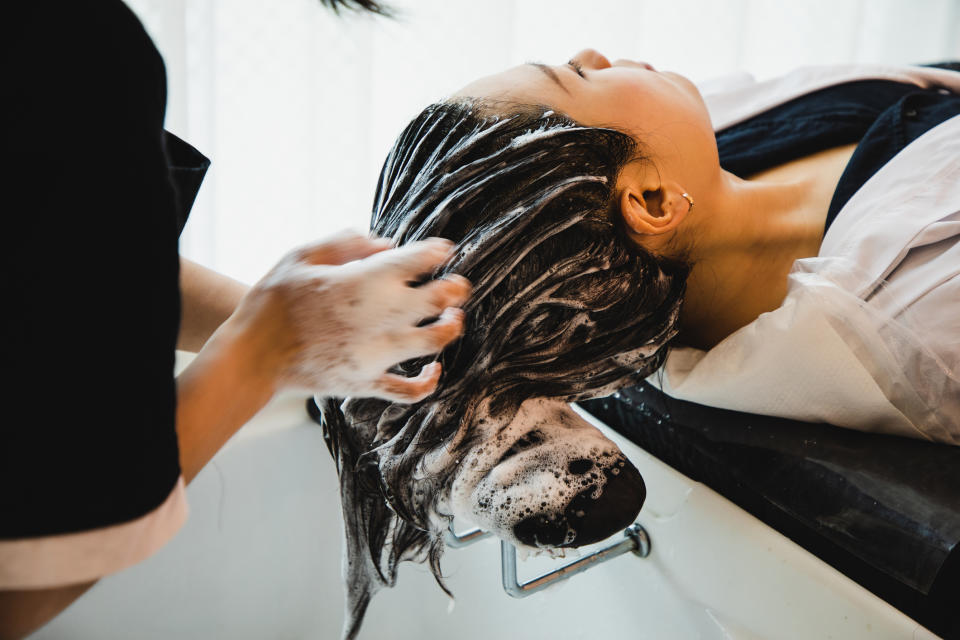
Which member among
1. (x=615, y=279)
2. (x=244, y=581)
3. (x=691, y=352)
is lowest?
(x=244, y=581)

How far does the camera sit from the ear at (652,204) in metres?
0.76

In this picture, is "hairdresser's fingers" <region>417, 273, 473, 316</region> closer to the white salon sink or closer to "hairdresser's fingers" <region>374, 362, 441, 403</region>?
"hairdresser's fingers" <region>374, 362, 441, 403</region>

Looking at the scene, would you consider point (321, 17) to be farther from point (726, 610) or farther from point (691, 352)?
point (726, 610)

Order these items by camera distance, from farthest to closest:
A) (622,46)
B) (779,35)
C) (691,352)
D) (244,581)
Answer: (779,35), (622,46), (244,581), (691,352)

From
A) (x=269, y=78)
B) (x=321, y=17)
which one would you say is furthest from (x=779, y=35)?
(x=269, y=78)

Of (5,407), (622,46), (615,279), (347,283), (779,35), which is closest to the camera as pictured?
(5,407)

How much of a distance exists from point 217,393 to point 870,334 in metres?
0.68

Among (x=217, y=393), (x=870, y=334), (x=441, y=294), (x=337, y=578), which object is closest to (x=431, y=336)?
(x=441, y=294)

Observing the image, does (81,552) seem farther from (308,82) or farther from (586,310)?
(308,82)

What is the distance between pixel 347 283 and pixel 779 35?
219 cm

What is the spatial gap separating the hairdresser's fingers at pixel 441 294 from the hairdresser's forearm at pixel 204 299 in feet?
1.50

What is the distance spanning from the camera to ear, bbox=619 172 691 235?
2.49ft

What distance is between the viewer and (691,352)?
0.90 m

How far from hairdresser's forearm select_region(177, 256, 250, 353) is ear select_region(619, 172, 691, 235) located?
1.74 feet
